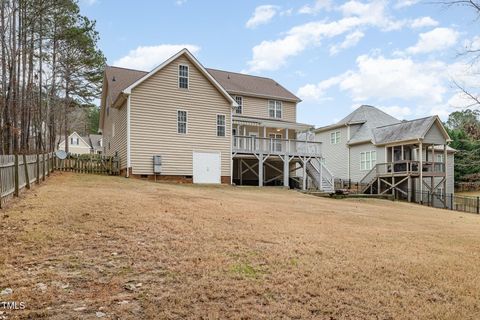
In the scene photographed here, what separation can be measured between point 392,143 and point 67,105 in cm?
2901

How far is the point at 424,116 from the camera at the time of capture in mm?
28891

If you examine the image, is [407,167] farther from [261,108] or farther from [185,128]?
[185,128]

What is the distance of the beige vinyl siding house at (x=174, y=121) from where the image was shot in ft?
67.6

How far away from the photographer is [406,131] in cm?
2872

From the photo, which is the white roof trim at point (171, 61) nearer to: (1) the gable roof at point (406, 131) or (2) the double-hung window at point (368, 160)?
(1) the gable roof at point (406, 131)

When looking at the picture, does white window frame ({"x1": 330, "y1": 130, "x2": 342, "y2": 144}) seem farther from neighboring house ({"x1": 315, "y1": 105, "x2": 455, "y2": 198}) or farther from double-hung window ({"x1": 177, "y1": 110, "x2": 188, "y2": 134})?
double-hung window ({"x1": 177, "y1": 110, "x2": 188, "y2": 134})

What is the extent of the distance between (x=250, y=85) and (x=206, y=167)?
10302mm

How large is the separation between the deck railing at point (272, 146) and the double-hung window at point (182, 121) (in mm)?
3535

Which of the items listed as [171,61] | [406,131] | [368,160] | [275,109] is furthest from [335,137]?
[171,61]

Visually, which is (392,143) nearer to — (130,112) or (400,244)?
(130,112)

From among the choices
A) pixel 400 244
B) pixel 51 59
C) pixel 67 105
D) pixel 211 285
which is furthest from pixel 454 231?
pixel 67 105

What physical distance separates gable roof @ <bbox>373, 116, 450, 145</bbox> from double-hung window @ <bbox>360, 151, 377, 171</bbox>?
4.60 ft

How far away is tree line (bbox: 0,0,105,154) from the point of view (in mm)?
19125

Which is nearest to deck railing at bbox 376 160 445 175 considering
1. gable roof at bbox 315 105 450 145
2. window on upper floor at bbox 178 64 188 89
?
gable roof at bbox 315 105 450 145
